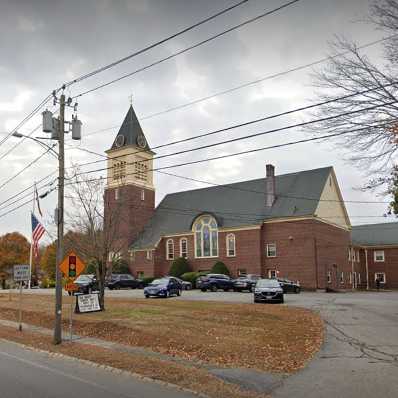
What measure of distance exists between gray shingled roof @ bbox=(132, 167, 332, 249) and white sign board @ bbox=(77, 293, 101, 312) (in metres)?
30.4

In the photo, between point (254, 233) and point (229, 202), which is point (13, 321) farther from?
point (229, 202)

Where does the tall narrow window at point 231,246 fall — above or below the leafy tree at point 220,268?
above

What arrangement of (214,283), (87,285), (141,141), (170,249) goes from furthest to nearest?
(141,141) < (170,249) < (214,283) < (87,285)

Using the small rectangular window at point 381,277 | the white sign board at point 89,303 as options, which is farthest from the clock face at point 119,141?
the white sign board at point 89,303

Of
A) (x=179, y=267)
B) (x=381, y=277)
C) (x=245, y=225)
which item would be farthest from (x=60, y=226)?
(x=381, y=277)

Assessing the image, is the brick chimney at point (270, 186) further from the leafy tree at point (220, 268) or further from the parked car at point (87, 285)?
the parked car at point (87, 285)

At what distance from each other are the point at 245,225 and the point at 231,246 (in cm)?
304

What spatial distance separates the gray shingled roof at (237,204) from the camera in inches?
2034

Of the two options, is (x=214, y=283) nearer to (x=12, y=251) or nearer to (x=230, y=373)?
(x=230, y=373)

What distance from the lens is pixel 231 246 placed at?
5444 centimetres

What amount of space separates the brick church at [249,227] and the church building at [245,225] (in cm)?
10

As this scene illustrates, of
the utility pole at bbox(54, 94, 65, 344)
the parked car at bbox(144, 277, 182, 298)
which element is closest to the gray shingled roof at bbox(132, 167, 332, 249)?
the parked car at bbox(144, 277, 182, 298)

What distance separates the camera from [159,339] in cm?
1551

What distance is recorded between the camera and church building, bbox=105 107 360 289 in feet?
164
